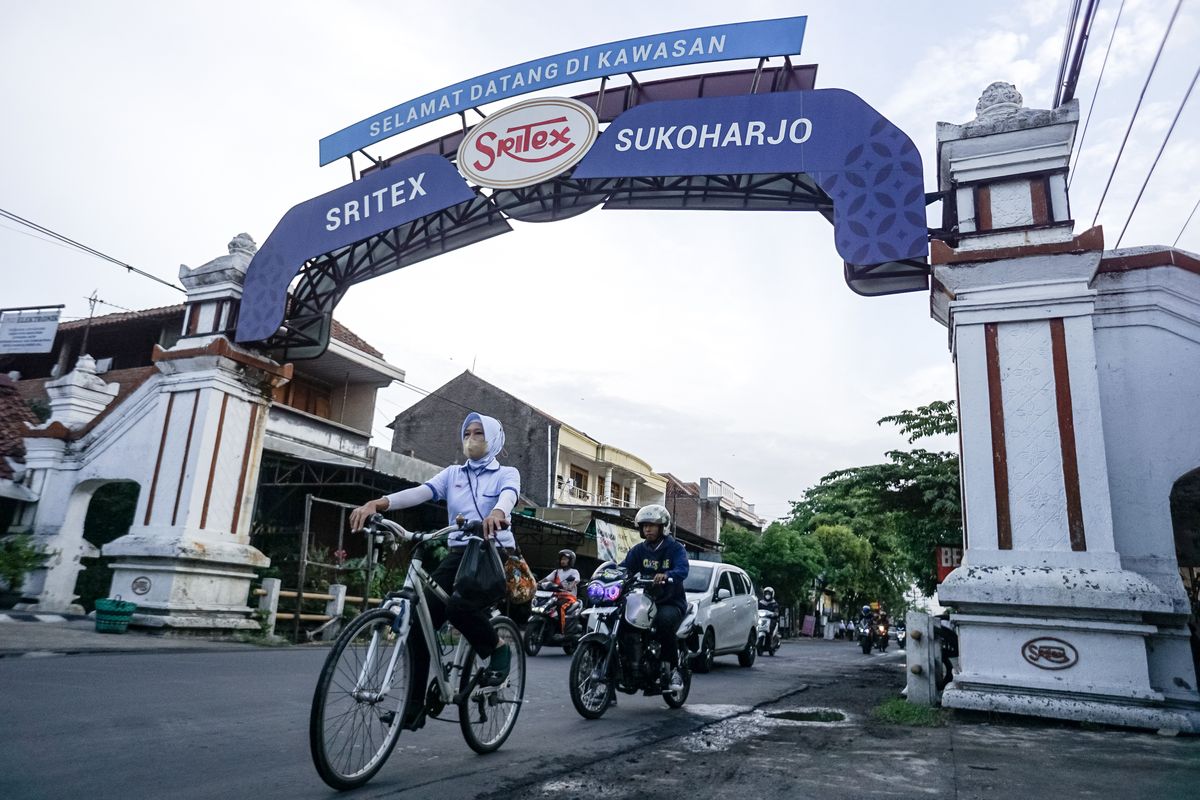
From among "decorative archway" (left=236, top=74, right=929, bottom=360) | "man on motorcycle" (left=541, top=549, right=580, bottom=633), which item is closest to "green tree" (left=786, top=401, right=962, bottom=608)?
"man on motorcycle" (left=541, top=549, right=580, bottom=633)

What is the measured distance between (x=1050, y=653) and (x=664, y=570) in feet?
9.94

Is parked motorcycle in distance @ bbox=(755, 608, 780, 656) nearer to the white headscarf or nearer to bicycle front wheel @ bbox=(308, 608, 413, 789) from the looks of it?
the white headscarf

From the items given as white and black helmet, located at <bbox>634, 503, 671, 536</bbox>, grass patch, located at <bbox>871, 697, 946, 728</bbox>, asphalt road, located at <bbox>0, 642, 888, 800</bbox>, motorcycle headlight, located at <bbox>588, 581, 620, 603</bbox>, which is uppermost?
white and black helmet, located at <bbox>634, 503, 671, 536</bbox>

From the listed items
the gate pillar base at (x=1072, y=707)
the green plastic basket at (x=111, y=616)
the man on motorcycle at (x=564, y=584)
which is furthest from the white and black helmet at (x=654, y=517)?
the green plastic basket at (x=111, y=616)

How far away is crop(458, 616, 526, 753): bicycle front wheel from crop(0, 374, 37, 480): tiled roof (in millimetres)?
12224

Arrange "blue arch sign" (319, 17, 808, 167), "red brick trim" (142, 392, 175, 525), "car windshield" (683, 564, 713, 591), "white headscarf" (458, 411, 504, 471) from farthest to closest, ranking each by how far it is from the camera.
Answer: "car windshield" (683, 564, 713, 591) < "red brick trim" (142, 392, 175, 525) < "blue arch sign" (319, 17, 808, 167) < "white headscarf" (458, 411, 504, 471)

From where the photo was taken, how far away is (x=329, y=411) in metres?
23.0

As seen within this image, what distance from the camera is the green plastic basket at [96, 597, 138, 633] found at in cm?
977

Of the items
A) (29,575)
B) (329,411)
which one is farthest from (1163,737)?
(329,411)

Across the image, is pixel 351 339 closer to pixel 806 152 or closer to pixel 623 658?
pixel 806 152

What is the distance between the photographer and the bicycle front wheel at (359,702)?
3086 mm

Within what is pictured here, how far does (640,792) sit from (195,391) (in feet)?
32.7

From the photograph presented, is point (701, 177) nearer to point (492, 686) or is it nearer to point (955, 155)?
point (955, 155)

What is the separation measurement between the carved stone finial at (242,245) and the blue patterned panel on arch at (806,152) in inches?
220
